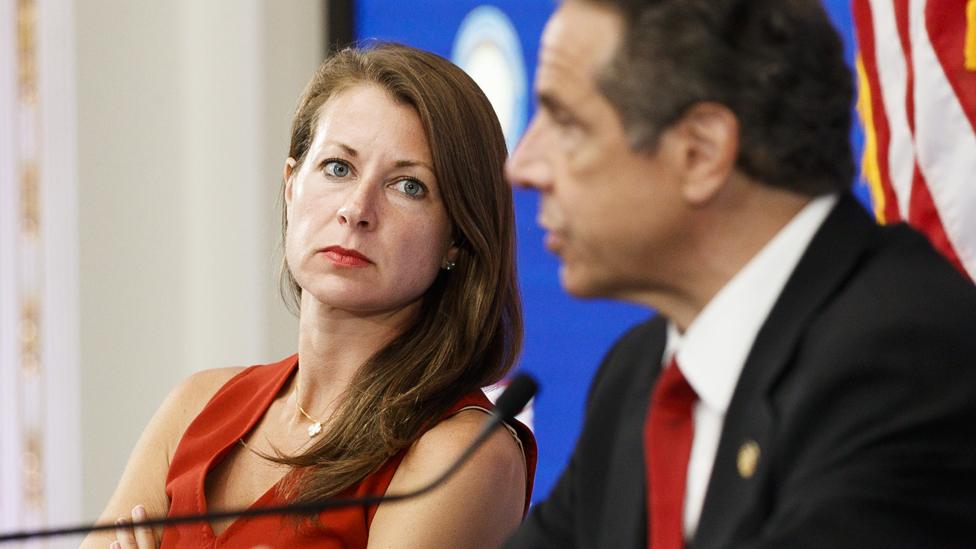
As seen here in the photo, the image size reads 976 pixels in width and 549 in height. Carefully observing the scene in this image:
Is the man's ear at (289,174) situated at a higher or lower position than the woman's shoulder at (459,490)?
higher

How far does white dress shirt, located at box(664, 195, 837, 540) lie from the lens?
1322mm

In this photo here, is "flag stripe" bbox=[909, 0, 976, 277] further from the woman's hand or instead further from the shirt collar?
the woman's hand

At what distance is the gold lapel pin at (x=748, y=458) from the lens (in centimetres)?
126

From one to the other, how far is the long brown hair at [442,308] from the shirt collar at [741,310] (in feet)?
2.88

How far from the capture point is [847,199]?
135cm

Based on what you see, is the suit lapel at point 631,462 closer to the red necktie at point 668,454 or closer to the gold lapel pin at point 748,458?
the red necktie at point 668,454

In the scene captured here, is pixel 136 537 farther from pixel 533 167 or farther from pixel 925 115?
pixel 925 115

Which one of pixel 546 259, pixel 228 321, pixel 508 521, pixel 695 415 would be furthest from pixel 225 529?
pixel 228 321

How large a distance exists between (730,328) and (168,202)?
140 inches

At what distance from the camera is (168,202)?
4.67 m

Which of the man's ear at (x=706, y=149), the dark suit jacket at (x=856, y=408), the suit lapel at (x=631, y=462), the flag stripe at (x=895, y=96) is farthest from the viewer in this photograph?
the flag stripe at (x=895, y=96)

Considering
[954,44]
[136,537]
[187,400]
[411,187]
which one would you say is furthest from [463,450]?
[954,44]

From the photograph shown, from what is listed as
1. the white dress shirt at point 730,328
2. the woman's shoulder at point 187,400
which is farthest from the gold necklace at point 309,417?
the white dress shirt at point 730,328

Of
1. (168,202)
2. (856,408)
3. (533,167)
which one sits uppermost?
(533,167)
